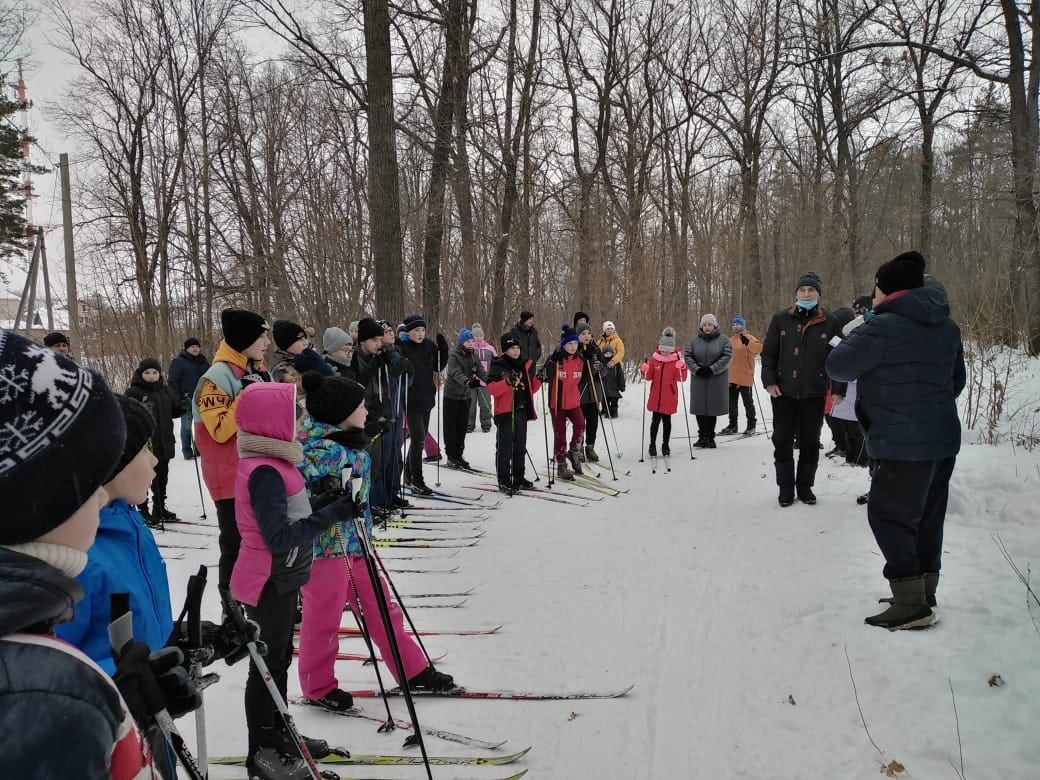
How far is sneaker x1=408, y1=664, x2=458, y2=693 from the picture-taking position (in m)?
3.44

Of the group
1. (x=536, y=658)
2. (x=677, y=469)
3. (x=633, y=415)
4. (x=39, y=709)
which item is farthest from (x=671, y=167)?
(x=39, y=709)

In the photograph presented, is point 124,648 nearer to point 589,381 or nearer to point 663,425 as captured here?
point 589,381

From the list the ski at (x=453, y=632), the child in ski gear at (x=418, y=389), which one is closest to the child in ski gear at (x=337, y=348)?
the child in ski gear at (x=418, y=389)

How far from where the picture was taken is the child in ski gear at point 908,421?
3742 millimetres

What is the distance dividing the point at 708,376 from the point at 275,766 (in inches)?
333

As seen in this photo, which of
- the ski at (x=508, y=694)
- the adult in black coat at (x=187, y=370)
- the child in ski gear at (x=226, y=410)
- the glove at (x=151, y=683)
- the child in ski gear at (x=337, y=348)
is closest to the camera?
the glove at (x=151, y=683)

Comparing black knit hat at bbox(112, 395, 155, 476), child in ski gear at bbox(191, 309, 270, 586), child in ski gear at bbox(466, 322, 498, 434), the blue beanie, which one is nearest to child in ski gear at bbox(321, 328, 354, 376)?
child in ski gear at bbox(191, 309, 270, 586)

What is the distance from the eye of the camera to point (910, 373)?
3848mm

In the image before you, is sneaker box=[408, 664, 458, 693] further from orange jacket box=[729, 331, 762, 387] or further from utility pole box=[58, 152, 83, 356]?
utility pole box=[58, 152, 83, 356]

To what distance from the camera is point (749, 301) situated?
2227 centimetres

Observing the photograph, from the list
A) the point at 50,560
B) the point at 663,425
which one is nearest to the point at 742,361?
the point at 663,425

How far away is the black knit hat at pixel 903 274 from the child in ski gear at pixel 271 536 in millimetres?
3483

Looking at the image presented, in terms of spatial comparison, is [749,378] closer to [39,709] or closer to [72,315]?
[39,709]

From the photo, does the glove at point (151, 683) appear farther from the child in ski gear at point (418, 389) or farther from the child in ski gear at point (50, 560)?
the child in ski gear at point (418, 389)
